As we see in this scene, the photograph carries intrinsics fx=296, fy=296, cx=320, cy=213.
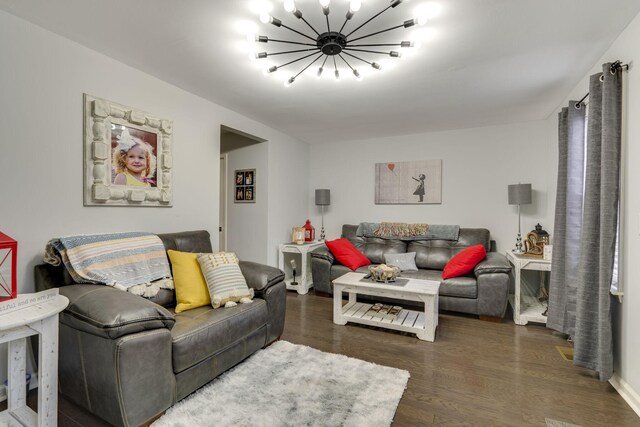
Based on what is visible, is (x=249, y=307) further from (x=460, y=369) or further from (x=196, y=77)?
(x=196, y=77)

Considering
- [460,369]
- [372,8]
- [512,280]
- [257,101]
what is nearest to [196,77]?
[257,101]

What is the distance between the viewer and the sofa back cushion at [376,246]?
412 centimetres

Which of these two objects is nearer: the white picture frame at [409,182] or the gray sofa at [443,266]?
the gray sofa at [443,266]

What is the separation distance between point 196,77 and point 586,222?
3.27 m

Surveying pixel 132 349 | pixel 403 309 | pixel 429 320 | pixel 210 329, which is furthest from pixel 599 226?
pixel 132 349

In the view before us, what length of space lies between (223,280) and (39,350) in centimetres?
106

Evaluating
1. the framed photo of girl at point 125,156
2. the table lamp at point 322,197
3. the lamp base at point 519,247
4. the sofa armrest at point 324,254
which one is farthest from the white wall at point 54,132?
the lamp base at point 519,247

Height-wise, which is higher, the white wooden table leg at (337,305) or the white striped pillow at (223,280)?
the white striped pillow at (223,280)

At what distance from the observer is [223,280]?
2.25 m

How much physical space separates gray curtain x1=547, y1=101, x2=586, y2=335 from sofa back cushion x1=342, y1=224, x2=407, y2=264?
178 centimetres

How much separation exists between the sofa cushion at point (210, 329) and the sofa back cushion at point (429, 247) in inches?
88.4

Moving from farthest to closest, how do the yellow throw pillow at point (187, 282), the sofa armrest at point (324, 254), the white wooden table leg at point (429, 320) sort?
the sofa armrest at point (324, 254)
the white wooden table leg at point (429, 320)
the yellow throw pillow at point (187, 282)

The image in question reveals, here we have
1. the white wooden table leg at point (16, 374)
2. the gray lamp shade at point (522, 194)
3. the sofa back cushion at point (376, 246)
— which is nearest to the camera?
the white wooden table leg at point (16, 374)

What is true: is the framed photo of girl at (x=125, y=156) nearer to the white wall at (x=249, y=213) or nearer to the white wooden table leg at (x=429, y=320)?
the white wall at (x=249, y=213)
